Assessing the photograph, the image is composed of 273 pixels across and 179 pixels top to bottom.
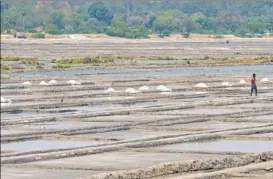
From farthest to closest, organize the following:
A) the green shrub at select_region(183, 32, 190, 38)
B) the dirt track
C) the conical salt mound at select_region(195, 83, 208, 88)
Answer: the green shrub at select_region(183, 32, 190, 38)
the dirt track
the conical salt mound at select_region(195, 83, 208, 88)

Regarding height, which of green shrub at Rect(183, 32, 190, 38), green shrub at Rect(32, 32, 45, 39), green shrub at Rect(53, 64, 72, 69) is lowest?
green shrub at Rect(183, 32, 190, 38)

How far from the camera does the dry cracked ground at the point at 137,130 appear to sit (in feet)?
56.3

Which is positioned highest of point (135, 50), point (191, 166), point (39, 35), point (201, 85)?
point (191, 166)

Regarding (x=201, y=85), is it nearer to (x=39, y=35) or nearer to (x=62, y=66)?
(x=62, y=66)

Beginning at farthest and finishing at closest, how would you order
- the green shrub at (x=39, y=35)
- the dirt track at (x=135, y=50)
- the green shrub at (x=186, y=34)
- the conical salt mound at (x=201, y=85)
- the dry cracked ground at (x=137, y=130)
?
the green shrub at (x=186, y=34) < the green shrub at (x=39, y=35) < the dirt track at (x=135, y=50) < the conical salt mound at (x=201, y=85) < the dry cracked ground at (x=137, y=130)

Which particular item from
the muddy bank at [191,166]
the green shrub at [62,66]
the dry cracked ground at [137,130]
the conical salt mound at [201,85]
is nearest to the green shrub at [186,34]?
the green shrub at [62,66]

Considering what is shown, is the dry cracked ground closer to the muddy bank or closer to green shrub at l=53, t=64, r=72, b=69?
the muddy bank

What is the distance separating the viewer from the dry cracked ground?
17172 millimetres

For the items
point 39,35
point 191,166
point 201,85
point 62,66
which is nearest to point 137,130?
point 191,166

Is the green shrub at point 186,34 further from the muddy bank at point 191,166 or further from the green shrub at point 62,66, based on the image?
the muddy bank at point 191,166

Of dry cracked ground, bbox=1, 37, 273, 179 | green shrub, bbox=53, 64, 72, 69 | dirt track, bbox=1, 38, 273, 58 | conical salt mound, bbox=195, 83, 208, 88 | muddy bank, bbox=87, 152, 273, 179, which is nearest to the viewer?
muddy bank, bbox=87, 152, 273, 179

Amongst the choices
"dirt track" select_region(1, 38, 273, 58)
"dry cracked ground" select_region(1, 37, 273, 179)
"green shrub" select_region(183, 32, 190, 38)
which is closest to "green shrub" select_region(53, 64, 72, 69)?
"dirt track" select_region(1, 38, 273, 58)

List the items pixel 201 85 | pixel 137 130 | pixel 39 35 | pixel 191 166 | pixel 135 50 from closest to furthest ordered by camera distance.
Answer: pixel 191 166
pixel 137 130
pixel 201 85
pixel 135 50
pixel 39 35

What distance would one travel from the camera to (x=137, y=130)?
25.2 m
